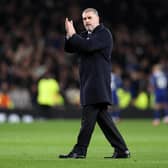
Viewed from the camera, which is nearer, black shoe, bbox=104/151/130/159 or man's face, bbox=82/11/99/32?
man's face, bbox=82/11/99/32

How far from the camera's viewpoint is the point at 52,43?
33906 mm

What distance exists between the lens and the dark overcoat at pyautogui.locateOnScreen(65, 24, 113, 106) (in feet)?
40.2

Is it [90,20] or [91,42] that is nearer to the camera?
[91,42]

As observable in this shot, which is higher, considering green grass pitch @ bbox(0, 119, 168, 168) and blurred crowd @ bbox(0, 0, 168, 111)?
blurred crowd @ bbox(0, 0, 168, 111)

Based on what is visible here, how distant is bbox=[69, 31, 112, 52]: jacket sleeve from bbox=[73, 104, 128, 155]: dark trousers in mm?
914

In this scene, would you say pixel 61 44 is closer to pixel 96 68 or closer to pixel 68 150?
pixel 68 150

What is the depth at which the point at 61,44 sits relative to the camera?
34062 mm

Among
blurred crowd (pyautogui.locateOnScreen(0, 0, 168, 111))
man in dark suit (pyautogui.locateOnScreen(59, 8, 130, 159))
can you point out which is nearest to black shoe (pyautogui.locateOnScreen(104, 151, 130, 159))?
man in dark suit (pyautogui.locateOnScreen(59, 8, 130, 159))

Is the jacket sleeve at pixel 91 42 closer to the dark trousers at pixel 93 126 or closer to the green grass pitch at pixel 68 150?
the dark trousers at pixel 93 126

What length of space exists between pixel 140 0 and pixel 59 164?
27.0 meters

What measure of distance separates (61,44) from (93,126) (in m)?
21.8

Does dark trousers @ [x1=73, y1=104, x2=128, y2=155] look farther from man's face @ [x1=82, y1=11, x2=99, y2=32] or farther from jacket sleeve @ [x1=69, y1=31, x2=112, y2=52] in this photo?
man's face @ [x1=82, y1=11, x2=99, y2=32]

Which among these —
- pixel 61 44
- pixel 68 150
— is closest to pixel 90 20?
pixel 68 150

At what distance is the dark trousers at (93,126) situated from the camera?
1239 cm
